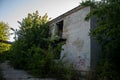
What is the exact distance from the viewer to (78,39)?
13.2 meters

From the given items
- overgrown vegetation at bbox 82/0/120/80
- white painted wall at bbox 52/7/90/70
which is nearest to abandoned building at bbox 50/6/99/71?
white painted wall at bbox 52/7/90/70

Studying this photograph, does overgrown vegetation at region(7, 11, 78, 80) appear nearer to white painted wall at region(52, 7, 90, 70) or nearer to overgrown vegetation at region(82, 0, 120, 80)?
white painted wall at region(52, 7, 90, 70)

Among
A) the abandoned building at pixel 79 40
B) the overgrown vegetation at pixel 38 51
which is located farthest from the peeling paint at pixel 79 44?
the overgrown vegetation at pixel 38 51

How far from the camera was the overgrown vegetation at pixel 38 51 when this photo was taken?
1210cm

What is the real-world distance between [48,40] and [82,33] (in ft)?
11.3

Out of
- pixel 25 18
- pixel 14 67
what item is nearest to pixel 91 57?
pixel 14 67

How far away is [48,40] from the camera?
47.9 ft

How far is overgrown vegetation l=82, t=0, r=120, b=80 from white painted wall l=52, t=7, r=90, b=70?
1426mm

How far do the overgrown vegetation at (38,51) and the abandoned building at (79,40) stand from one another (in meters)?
1.02

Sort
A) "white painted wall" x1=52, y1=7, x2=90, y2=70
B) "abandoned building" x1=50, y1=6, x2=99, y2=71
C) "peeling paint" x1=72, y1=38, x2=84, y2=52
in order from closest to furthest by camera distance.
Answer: "abandoned building" x1=50, y1=6, x2=99, y2=71
"white painted wall" x1=52, y1=7, x2=90, y2=70
"peeling paint" x1=72, y1=38, x2=84, y2=52

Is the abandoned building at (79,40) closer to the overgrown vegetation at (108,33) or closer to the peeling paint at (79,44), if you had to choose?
the peeling paint at (79,44)

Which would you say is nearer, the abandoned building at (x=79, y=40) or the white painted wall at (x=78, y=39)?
the abandoned building at (x=79, y=40)

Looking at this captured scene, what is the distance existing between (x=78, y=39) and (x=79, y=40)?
18 cm

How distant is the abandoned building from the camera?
11.8 m
